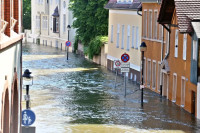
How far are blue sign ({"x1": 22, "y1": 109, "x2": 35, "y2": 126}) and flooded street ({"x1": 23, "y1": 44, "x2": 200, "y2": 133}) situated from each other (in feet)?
22.2

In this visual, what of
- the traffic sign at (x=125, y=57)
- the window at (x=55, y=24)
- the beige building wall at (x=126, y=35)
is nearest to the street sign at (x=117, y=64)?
the traffic sign at (x=125, y=57)

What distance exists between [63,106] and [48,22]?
204 feet

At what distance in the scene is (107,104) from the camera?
118ft

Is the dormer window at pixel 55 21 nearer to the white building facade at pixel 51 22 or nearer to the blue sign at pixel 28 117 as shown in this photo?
the white building facade at pixel 51 22

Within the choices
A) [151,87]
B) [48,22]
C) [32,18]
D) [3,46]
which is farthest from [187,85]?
[32,18]

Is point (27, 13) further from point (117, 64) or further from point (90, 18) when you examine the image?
point (117, 64)

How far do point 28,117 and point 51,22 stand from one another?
243 ft

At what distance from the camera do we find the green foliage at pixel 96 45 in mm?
62312

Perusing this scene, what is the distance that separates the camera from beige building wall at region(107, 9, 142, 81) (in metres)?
49.5

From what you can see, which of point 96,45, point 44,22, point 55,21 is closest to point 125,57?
point 96,45

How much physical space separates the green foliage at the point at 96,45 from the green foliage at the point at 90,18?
2019 mm

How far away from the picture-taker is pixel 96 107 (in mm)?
34750

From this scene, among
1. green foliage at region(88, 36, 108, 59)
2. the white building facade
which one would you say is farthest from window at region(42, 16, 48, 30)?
green foliage at region(88, 36, 108, 59)

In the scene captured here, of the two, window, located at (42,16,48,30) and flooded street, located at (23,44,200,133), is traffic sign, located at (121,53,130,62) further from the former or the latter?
window, located at (42,16,48,30)
